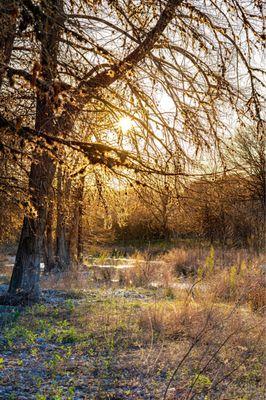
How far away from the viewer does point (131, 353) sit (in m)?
6.09

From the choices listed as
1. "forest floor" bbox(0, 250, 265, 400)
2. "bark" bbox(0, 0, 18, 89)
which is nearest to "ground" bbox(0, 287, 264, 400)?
"forest floor" bbox(0, 250, 265, 400)

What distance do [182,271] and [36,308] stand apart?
865 cm

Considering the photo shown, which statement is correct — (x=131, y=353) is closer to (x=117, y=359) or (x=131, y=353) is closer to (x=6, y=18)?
(x=117, y=359)

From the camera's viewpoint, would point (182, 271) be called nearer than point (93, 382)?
No

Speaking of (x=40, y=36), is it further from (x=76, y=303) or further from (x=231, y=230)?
(x=231, y=230)

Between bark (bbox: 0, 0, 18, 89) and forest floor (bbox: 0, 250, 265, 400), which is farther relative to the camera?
forest floor (bbox: 0, 250, 265, 400)

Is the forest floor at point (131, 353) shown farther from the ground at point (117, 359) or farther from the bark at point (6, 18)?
the bark at point (6, 18)

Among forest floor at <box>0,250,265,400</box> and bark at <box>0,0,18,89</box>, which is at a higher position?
bark at <box>0,0,18,89</box>

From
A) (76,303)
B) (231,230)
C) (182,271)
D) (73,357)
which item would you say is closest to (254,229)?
(231,230)

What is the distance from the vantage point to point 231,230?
2375cm

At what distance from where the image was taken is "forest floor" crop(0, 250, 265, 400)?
485cm

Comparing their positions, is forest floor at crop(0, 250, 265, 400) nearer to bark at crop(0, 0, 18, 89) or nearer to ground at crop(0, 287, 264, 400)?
ground at crop(0, 287, 264, 400)

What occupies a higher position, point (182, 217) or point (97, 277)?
point (182, 217)

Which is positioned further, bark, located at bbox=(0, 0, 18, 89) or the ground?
the ground
